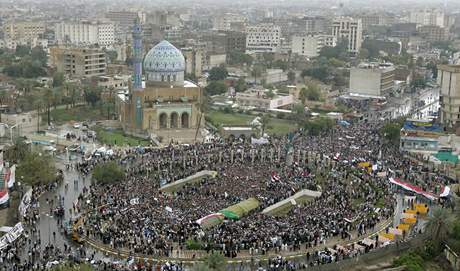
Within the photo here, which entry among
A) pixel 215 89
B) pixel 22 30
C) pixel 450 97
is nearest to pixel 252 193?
pixel 450 97

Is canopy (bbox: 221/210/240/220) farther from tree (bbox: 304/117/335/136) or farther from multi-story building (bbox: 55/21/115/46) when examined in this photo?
multi-story building (bbox: 55/21/115/46)

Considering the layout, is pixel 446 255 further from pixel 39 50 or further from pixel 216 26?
pixel 216 26

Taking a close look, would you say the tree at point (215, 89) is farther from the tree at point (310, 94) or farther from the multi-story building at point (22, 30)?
the multi-story building at point (22, 30)

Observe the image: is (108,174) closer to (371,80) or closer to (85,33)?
(371,80)

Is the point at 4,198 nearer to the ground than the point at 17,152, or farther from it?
nearer to the ground

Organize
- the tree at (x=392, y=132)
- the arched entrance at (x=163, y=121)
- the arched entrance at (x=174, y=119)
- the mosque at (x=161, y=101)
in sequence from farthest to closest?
the arched entrance at (x=174, y=119) → the arched entrance at (x=163, y=121) → the mosque at (x=161, y=101) → the tree at (x=392, y=132)

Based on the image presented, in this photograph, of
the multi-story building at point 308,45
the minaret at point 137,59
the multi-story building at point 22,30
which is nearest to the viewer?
the minaret at point 137,59

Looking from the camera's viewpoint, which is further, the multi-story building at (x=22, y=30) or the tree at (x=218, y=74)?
the multi-story building at (x=22, y=30)

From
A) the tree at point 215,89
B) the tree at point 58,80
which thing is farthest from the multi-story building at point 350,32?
the tree at point 58,80
